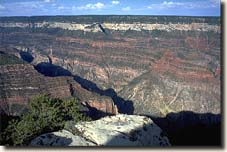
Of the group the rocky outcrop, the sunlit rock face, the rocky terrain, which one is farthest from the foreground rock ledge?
the rocky outcrop

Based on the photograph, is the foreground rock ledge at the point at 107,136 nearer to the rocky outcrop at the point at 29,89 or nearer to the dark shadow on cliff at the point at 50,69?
the rocky outcrop at the point at 29,89

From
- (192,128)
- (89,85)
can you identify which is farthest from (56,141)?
(89,85)

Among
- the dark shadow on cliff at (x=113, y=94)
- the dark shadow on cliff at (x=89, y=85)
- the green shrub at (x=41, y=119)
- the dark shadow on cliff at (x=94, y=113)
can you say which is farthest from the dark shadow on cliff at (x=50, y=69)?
the green shrub at (x=41, y=119)

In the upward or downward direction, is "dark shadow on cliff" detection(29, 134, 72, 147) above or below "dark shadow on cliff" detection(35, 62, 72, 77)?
below

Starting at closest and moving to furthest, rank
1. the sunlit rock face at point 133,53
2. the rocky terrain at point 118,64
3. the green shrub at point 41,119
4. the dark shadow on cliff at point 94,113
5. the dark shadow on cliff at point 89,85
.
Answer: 1. the green shrub at point 41,119
2. the rocky terrain at point 118,64
3. the sunlit rock face at point 133,53
4. the dark shadow on cliff at point 94,113
5. the dark shadow on cliff at point 89,85

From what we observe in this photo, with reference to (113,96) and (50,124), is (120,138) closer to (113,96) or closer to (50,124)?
(50,124)

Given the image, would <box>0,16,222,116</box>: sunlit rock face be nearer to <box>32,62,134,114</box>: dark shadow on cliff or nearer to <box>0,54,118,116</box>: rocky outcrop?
<box>32,62,134,114</box>: dark shadow on cliff
